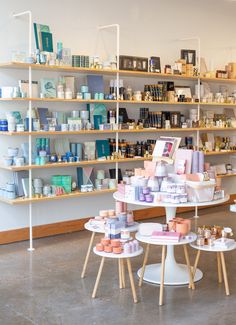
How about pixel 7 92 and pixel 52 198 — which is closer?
pixel 7 92

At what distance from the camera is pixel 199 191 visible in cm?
453

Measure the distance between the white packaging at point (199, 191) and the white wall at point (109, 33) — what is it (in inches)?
97.7

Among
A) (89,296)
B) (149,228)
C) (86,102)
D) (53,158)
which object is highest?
(86,102)

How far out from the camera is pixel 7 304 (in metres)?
4.24

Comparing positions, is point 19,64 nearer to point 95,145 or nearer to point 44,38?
point 44,38

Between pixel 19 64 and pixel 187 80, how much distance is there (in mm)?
3175

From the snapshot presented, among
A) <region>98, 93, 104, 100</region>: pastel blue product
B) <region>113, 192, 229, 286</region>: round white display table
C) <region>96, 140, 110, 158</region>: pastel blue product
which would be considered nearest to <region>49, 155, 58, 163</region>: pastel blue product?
<region>96, 140, 110, 158</region>: pastel blue product

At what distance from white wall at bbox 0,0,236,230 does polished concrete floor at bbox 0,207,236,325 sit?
109cm

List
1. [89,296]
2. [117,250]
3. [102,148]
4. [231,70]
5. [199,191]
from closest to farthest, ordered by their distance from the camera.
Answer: [117,250]
[89,296]
[199,191]
[102,148]
[231,70]

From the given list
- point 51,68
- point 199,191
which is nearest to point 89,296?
point 199,191

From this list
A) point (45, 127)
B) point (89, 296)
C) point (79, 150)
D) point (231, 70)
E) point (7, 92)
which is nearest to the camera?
point (89, 296)

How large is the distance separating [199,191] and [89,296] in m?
1.29

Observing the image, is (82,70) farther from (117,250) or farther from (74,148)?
(117,250)

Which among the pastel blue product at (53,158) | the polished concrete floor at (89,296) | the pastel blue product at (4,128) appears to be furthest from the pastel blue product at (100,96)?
the polished concrete floor at (89,296)
